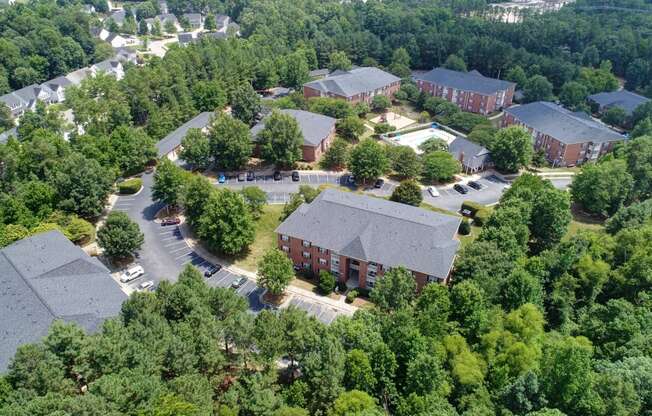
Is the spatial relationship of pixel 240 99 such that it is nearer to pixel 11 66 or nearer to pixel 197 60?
pixel 197 60

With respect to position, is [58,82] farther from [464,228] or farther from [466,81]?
[464,228]

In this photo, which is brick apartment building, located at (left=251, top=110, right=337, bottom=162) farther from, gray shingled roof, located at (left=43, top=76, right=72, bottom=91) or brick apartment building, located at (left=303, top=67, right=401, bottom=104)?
gray shingled roof, located at (left=43, top=76, right=72, bottom=91)

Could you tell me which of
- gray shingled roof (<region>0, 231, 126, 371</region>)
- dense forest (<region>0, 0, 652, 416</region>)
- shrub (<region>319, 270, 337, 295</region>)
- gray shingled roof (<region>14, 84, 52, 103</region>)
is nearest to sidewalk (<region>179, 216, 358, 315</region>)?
shrub (<region>319, 270, 337, 295</region>)

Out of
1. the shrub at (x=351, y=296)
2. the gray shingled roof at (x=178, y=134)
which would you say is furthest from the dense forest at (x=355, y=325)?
the shrub at (x=351, y=296)

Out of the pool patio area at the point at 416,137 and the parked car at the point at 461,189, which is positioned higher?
the parked car at the point at 461,189

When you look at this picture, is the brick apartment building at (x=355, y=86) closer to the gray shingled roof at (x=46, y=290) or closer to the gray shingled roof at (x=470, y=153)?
the gray shingled roof at (x=470, y=153)

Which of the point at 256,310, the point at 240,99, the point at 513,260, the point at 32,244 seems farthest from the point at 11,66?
the point at 513,260
